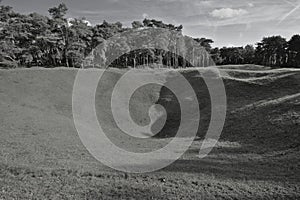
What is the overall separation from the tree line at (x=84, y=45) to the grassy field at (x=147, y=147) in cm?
2206

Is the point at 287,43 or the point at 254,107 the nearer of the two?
the point at 254,107

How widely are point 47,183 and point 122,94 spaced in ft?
98.9

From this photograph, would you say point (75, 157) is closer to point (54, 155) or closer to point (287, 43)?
point (54, 155)

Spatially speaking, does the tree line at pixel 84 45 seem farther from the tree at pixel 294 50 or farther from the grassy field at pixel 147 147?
the grassy field at pixel 147 147

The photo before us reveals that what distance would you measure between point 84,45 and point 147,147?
160 ft

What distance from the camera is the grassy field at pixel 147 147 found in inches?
499

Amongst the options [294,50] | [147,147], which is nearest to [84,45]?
[147,147]

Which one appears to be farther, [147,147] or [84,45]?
[84,45]

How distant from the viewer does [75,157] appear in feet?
60.7

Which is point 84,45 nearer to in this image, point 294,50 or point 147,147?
point 147,147

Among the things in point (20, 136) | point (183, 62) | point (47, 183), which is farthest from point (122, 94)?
point (183, 62)

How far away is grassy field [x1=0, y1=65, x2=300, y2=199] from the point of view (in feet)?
41.6

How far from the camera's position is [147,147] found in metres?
24.2

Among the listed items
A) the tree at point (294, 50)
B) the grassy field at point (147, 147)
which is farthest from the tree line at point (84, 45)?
the grassy field at point (147, 147)
